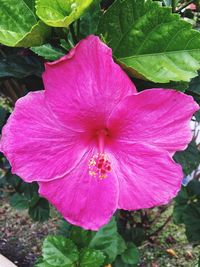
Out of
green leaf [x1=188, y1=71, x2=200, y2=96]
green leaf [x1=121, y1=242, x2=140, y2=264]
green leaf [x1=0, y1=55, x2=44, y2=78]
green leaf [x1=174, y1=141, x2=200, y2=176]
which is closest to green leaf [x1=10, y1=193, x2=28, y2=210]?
green leaf [x1=121, y1=242, x2=140, y2=264]

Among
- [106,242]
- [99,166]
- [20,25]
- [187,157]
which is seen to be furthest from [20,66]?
[106,242]

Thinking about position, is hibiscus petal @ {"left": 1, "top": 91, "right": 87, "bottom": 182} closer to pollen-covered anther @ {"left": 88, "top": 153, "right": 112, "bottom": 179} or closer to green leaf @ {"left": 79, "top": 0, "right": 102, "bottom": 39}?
pollen-covered anther @ {"left": 88, "top": 153, "right": 112, "bottom": 179}

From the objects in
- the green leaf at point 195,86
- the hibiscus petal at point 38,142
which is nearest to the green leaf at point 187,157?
the green leaf at point 195,86

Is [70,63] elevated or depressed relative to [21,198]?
elevated

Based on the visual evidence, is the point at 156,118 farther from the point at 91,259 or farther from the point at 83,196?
the point at 91,259

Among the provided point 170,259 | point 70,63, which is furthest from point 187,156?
point 170,259

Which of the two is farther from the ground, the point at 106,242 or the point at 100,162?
the point at 100,162

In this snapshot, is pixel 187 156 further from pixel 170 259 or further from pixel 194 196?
pixel 170 259
